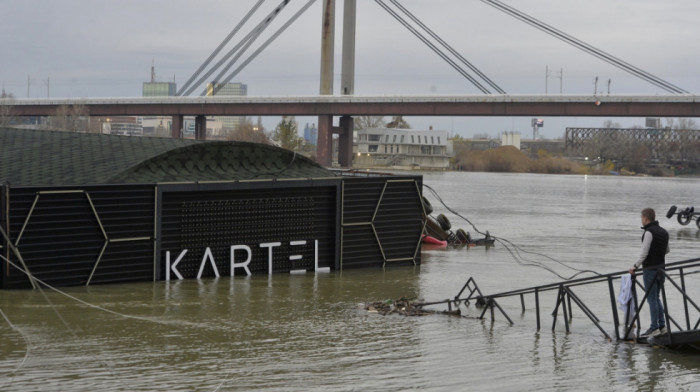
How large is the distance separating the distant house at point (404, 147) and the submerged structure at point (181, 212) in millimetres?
100205

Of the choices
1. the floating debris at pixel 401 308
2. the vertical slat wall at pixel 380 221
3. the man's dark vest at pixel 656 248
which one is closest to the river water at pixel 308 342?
the floating debris at pixel 401 308

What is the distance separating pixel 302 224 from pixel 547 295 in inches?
233

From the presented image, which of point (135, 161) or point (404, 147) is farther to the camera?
point (404, 147)

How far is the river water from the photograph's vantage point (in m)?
11.1

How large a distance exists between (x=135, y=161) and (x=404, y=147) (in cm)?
10820

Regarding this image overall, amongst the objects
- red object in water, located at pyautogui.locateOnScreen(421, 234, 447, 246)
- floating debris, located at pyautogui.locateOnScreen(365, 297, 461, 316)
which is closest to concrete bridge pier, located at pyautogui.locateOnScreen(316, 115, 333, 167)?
red object in water, located at pyautogui.locateOnScreen(421, 234, 447, 246)

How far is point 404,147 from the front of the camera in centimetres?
12756

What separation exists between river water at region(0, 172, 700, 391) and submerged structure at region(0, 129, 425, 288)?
56cm

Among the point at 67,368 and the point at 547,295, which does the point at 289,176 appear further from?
the point at 67,368

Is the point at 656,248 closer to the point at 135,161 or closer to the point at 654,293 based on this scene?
the point at 654,293

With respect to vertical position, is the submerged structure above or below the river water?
above

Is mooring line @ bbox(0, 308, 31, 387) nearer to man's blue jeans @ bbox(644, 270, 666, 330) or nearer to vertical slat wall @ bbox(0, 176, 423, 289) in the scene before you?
vertical slat wall @ bbox(0, 176, 423, 289)

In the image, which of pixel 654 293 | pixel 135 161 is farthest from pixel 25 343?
pixel 654 293

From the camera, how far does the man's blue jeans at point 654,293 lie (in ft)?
40.3
